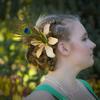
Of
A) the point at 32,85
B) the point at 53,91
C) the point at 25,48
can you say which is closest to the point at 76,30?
the point at 53,91

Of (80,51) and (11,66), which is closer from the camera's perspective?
(80,51)

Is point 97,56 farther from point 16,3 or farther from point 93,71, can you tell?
point 16,3

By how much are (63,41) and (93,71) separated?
3.17 m

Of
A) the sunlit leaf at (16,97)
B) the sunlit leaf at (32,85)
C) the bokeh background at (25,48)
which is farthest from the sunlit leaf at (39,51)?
the sunlit leaf at (32,85)

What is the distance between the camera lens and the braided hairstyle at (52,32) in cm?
322

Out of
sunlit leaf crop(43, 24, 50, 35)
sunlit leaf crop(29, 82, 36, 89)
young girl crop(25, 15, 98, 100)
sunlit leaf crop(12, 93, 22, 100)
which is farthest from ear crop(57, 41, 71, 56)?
sunlit leaf crop(29, 82, 36, 89)

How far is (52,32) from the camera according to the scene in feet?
10.6

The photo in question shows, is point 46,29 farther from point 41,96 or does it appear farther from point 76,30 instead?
point 41,96

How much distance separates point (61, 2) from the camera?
25.8 ft

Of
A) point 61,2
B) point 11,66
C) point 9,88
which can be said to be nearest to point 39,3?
point 61,2

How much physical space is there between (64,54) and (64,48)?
0.13 feet

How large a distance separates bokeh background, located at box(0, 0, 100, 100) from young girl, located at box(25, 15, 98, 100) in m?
1.74

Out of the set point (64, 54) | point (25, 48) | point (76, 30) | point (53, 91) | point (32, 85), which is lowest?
point (32, 85)

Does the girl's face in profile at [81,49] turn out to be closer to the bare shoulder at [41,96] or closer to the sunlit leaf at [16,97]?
the bare shoulder at [41,96]
